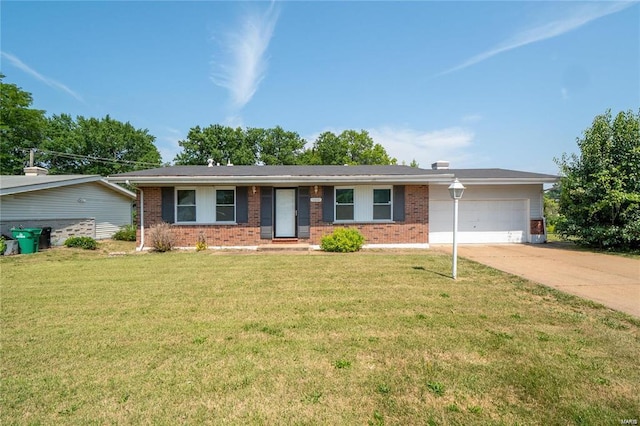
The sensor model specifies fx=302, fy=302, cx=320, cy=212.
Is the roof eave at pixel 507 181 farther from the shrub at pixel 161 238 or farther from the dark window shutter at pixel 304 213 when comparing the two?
the shrub at pixel 161 238

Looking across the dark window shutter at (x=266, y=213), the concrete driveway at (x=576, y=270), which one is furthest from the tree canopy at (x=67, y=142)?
the concrete driveway at (x=576, y=270)

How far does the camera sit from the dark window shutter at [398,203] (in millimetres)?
11867

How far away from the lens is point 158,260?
9.42m

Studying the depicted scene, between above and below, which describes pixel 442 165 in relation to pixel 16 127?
below

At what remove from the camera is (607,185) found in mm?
10773

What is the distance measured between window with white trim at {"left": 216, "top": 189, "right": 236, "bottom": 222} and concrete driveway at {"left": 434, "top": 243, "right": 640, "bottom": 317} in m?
8.47

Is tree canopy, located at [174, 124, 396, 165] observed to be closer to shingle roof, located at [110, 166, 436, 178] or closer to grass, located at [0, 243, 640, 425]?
shingle roof, located at [110, 166, 436, 178]

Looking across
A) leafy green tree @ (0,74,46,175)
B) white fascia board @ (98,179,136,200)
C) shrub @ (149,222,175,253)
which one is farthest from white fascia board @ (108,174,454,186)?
leafy green tree @ (0,74,46,175)

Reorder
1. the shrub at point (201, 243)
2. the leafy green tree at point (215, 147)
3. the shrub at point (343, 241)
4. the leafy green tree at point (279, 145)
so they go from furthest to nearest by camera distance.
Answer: the leafy green tree at point (279, 145)
the leafy green tree at point (215, 147)
the shrub at point (201, 243)
the shrub at point (343, 241)

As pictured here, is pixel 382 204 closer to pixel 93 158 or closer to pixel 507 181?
pixel 507 181

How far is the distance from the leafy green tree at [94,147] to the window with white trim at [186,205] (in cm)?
2925

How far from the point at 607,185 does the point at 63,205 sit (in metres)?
22.8

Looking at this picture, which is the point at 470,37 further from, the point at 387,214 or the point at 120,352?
the point at 120,352

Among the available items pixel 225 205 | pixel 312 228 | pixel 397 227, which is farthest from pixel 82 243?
pixel 397 227
